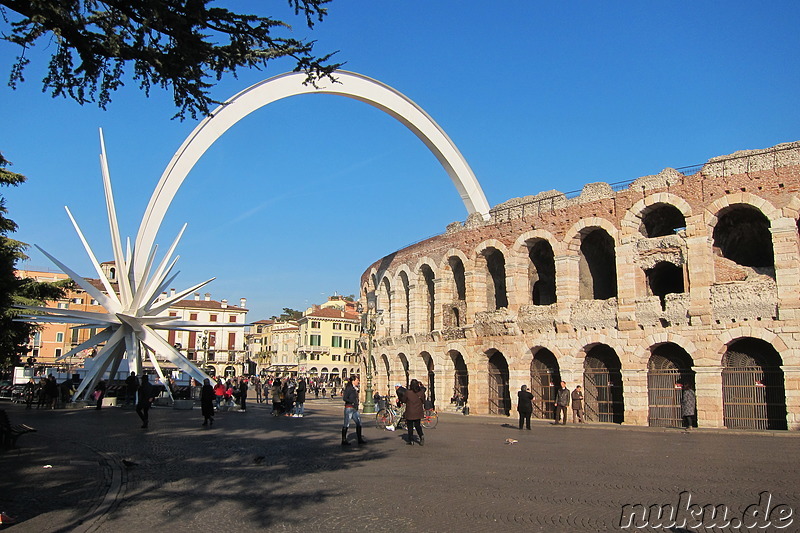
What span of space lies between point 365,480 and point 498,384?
22966 millimetres

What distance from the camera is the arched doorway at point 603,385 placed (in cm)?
2681

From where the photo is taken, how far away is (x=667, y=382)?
82.3 feet

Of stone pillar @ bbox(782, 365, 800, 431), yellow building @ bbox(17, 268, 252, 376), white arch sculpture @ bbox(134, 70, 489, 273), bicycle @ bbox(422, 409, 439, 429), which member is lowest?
bicycle @ bbox(422, 409, 439, 429)

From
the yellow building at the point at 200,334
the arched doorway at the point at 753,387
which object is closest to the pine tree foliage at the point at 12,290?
the arched doorway at the point at 753,387

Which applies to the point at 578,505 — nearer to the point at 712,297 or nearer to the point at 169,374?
the point at 712,297

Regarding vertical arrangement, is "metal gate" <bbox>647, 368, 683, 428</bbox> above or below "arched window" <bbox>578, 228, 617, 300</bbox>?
below

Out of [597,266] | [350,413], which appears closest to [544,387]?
[597,266]

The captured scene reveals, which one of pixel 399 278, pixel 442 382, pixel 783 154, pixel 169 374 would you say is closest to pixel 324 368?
pixel 169 374

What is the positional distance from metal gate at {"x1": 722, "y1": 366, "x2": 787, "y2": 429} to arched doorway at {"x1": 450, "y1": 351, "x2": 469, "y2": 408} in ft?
46.4

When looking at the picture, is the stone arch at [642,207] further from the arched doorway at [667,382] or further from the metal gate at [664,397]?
the metal gate at [664,397]

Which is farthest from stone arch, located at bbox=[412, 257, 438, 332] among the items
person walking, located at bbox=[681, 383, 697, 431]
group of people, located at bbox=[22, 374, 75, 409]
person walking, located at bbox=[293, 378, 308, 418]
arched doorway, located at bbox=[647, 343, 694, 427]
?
group of people, located at bbox=[22, 374, 75, 409]

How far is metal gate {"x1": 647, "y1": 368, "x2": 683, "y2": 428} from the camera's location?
80.6 ft

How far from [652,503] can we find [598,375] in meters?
20.1

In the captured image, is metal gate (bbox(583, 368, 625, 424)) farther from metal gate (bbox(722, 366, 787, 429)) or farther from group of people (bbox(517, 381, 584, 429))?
metal gate (bbox(722, 366, 787, 429))
